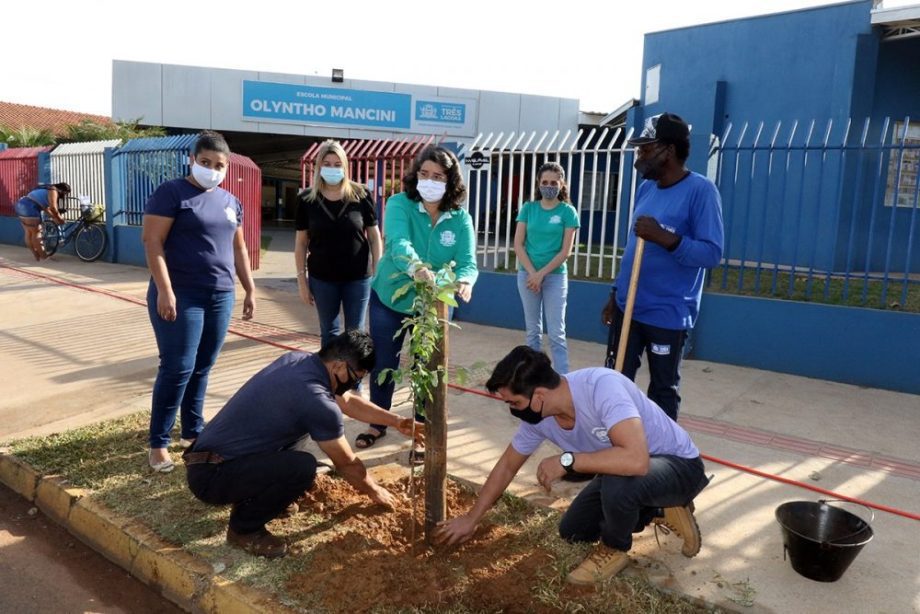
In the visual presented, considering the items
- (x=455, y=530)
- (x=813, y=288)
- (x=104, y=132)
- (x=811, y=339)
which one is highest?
(x=104, y=132)

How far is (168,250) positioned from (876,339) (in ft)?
18.0

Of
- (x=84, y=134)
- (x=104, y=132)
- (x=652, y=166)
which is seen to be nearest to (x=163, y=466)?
(x=652, y=166)

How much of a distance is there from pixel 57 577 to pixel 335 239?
2289 mm

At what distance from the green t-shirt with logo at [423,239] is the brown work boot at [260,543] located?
1348 millimetres

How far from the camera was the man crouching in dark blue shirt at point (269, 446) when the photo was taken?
2883 millimetres

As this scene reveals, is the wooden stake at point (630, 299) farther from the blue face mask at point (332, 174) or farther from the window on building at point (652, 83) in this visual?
the window on building at point (652, 83)

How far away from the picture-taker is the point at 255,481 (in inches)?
115

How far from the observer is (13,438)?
170 inches

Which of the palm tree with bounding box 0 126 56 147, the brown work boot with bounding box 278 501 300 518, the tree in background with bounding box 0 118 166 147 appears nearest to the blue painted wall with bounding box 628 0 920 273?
the brown work boot with bounding box 278 501 300 518

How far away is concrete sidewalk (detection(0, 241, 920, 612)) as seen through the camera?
2.87 m

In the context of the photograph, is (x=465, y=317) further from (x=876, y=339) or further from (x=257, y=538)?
(x=257, y=538)

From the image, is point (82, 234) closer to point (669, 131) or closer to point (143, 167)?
point (143, 167)

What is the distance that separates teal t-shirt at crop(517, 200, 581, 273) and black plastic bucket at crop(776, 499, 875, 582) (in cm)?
260

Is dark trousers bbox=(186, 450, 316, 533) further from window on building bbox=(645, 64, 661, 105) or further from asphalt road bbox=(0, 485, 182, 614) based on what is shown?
window on building bbox=(645, 64, 661, 105)
